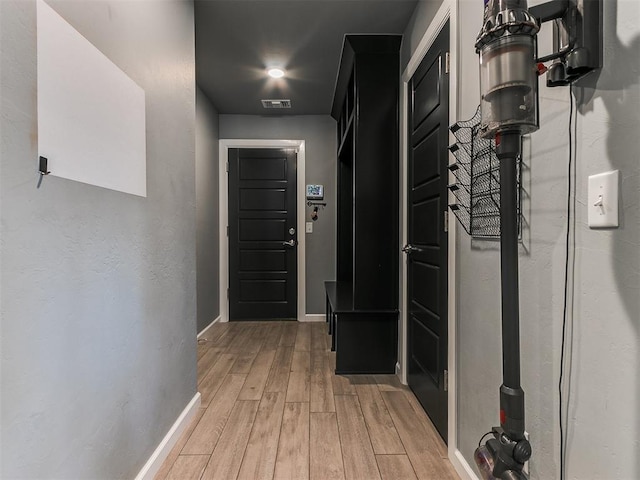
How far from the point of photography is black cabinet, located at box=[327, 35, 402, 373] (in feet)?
8.35

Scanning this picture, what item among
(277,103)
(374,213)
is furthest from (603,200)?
(277,103)

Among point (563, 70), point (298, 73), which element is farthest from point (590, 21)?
point (298, 73)

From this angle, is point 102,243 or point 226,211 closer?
point 102,243

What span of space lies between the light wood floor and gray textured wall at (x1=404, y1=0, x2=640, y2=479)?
0.74 m

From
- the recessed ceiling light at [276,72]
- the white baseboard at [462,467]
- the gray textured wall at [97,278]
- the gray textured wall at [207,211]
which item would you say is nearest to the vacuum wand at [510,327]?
the white baseboard at [462,467]

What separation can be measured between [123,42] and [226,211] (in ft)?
9.87

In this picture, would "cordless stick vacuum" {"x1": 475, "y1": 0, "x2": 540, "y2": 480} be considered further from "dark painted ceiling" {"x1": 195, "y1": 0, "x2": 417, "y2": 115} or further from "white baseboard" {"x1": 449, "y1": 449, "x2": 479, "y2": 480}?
"dark painted ceiling" {"x1": 195, "y1": 0, "x2": 417, "y2": 115}

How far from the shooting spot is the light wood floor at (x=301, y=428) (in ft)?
5.15

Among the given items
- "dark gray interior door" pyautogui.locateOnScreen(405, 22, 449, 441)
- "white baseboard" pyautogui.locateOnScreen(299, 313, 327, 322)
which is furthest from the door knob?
"white baseboard" pyautogui.locateOnScreen(299, 313, 327, 322)

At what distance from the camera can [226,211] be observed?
4273 mm

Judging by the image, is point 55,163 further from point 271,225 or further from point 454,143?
point 271,225

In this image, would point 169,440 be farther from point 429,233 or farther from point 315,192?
point 315,192

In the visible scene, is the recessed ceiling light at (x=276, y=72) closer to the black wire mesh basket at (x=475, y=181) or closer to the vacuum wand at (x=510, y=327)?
the black wire mesh basket at (x=475, y=181)

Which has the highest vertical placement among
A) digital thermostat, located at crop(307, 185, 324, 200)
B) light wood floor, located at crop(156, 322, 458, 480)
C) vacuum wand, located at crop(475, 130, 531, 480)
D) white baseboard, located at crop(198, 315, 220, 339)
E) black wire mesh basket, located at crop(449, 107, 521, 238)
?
digital thermostat, located at crop(307, 185, 324, 200)
